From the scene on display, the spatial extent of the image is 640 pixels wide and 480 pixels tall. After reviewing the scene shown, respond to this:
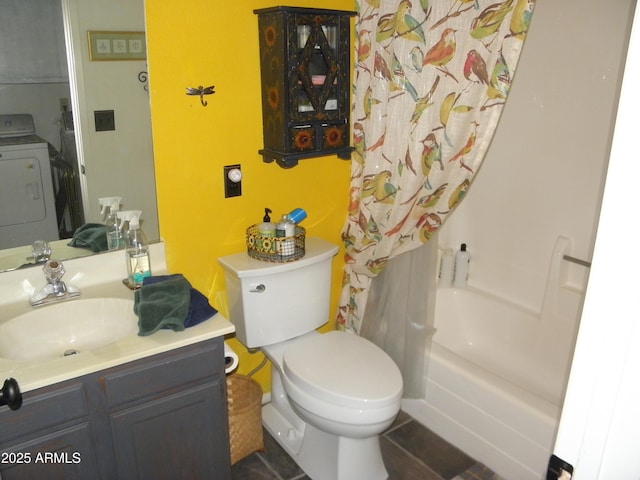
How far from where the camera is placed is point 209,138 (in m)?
2.10

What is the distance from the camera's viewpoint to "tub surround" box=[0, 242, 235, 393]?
146cm

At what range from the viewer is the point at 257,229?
218cm

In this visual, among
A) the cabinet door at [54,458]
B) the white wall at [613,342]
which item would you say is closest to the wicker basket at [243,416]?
the cabinet door at [54,458]

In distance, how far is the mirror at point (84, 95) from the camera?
1.69 m

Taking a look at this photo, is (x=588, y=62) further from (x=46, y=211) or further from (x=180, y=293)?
(x=46, y=211)

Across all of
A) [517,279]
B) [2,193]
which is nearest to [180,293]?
[2,193]

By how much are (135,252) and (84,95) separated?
547 mm

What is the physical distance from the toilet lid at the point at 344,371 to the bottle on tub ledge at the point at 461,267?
822mm

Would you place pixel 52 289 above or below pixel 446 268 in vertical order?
above

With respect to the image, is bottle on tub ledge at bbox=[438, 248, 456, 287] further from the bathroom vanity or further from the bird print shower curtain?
the bathroom vanity

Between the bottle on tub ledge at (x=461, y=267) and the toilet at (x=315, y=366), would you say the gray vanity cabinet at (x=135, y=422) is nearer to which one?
the toilet at (x=315, y=366)

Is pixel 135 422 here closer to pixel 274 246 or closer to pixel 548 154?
pixel 274 246

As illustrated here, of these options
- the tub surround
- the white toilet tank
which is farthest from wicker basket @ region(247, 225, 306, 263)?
the tub surround

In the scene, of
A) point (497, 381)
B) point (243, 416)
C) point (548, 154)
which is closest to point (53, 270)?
point (243, 416)
